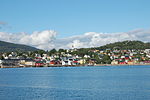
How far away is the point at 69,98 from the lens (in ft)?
113

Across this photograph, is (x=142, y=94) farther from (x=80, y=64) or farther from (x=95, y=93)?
(x=80, y=64)

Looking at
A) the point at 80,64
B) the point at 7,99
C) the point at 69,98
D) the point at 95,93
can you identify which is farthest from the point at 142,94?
the point at 80,64

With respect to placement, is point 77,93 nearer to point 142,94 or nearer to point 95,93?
point 95,93

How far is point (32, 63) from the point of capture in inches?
7283

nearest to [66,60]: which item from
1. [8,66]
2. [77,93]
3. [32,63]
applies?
[32,63]

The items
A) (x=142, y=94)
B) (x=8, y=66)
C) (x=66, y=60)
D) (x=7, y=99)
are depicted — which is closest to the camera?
(x=7, y=99)

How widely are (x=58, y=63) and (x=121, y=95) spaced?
509 feet

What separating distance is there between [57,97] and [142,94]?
8.94 m

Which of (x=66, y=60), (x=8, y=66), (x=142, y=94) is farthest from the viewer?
(x=66, y=60)

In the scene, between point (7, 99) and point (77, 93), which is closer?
point (7, 99)

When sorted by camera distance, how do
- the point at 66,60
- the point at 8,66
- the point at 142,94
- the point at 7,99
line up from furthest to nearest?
the point at 66,60, the point at 8,66, the point at 142,94, the point at 7,99

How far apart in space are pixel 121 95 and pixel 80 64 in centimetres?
16092

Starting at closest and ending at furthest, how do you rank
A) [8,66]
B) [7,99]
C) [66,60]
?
[7,99] < [8,66] < [66,60]

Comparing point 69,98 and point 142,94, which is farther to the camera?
point 142,94
